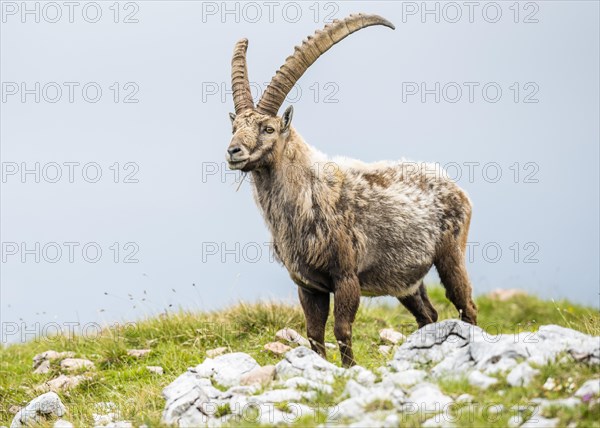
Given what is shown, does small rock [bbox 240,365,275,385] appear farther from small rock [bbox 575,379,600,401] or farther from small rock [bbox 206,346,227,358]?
small rock [bbox 206,346,227,358]

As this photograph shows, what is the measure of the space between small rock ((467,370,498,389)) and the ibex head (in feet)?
12.1

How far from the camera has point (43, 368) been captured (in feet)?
44.2

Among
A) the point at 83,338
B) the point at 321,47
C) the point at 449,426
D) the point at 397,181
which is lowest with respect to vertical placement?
the point at 83,338

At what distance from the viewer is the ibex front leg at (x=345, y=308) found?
957 centimetres

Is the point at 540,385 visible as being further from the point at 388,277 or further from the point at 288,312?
the point at 288,312

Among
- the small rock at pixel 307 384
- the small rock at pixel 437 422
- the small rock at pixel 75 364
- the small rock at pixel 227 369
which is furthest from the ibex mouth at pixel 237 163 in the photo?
the small rock at pixel 75 364

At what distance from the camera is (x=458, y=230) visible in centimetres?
1095

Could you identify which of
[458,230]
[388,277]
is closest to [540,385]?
[388,277]

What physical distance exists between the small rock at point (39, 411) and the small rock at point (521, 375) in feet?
18.1

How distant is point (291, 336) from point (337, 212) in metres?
3.64

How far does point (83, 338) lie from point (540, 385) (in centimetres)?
992

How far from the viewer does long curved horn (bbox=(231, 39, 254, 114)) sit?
1007 cm

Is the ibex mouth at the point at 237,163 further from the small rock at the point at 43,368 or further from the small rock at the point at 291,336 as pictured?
the small rock at the point at 43,368

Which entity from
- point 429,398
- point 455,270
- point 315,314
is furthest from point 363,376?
point 455,270
